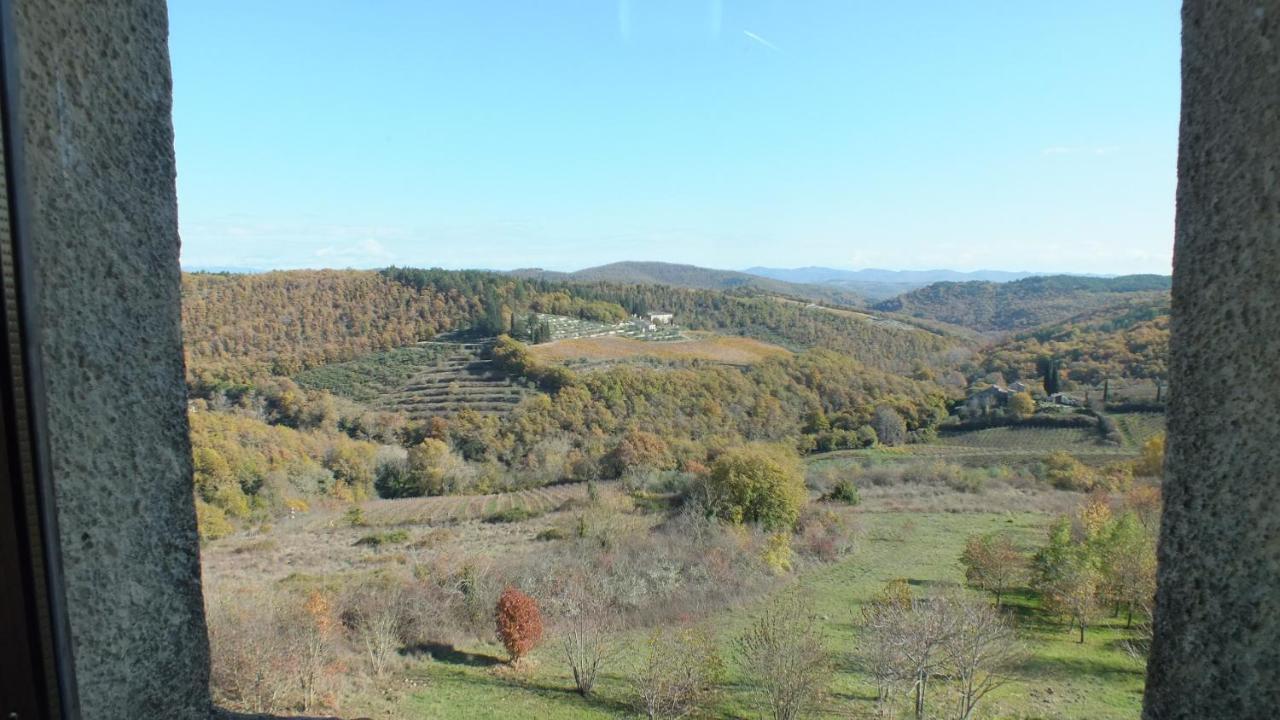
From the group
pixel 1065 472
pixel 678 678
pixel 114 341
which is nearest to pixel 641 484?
pixel 1065 472

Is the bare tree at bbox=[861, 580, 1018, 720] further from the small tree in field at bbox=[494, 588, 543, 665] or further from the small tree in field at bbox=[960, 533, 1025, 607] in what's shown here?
the small tree in field at bbox=[960, 533, 1025, 607]

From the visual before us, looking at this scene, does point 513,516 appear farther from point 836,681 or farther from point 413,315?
point 413,315

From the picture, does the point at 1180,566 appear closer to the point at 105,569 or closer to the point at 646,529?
the point at 105,569

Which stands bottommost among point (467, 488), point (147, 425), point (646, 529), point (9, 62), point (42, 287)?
point (467, 488)

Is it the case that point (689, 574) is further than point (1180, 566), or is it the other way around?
point (689, 574)

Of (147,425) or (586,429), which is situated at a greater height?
(147,425)

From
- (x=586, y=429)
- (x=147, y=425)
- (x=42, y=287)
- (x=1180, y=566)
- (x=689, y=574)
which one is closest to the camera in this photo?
(x=1180, y=566)

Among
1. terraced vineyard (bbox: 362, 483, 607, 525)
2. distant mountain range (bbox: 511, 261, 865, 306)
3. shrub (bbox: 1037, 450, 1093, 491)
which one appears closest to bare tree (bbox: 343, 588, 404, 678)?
terraced vineyard (bbox: 362, 483, 607, 525)

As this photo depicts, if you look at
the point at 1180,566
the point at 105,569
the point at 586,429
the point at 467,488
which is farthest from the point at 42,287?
the point at 586,429
